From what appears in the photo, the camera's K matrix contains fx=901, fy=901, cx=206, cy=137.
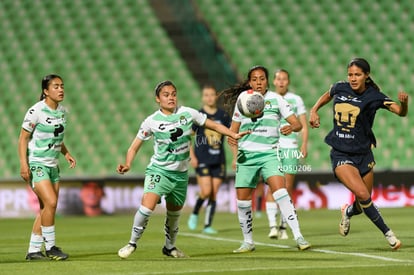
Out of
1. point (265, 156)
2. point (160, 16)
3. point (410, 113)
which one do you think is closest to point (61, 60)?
point (160, 16)

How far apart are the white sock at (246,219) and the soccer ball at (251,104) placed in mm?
1102

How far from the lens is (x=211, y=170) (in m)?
15.1

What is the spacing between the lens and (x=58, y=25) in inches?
1088

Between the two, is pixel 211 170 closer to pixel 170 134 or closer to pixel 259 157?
pixel 259 157

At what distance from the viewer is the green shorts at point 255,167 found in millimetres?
10641

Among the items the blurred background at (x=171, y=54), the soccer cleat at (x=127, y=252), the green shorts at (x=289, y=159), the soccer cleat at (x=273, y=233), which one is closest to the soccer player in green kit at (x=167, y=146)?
the soccer cleat at (x=127, y=252)

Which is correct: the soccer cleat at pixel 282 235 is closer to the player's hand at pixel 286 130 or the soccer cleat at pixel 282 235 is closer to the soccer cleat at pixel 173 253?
the soccer cleat at pixel 173 253

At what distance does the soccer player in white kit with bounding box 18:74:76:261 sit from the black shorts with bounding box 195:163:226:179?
193 inches

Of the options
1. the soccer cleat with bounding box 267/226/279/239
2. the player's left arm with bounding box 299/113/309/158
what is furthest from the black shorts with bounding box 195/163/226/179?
the soccer cleat with bounding box 267/226/279/239

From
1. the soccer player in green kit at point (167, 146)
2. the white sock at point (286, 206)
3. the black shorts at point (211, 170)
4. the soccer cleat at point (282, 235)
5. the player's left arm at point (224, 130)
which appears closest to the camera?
the player's left arm at point (224, 130)

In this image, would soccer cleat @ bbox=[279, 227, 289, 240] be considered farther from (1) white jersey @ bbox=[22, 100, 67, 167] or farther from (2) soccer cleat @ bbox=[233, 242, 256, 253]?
(1) white jersey @ bbox=[22, 100, 67, 167]

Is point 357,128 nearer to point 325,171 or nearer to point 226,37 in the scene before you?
point 325,171

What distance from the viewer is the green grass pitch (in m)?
8.59

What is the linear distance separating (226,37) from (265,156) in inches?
644
